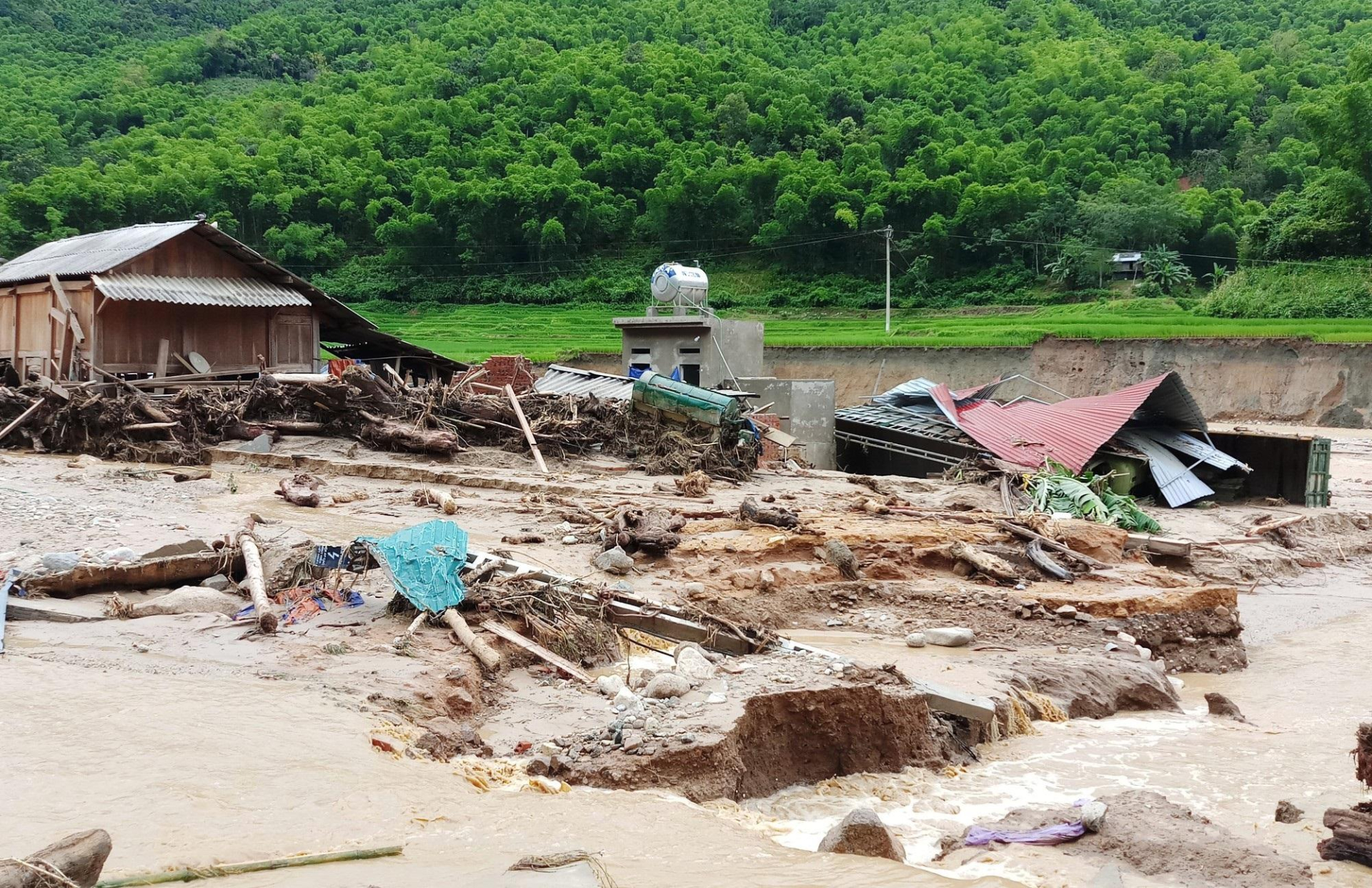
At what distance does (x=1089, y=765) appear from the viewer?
745 centimetres

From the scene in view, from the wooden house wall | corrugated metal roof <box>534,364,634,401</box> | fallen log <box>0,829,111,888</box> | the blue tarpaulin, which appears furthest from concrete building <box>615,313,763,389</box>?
fallen log <box>0,829,111,888</box>

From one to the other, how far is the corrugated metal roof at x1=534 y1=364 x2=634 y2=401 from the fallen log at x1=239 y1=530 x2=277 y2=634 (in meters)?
10.6

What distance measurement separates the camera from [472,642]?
302 inches

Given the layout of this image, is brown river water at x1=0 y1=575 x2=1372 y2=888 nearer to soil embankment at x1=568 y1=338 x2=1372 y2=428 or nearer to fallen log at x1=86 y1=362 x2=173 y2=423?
fallen log at x1=86 y1=362 x2=173 y2=423

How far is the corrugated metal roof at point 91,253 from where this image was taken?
2092 cm

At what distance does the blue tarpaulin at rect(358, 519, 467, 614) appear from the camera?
320 inches

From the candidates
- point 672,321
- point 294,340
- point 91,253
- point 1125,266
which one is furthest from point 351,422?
point 1125,266

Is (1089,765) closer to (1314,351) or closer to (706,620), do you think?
(706,620)

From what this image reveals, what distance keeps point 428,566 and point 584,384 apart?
535 inches

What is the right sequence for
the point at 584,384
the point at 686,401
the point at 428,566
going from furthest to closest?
the point at 584,384 < the point at 686,401 < the point at 428,566

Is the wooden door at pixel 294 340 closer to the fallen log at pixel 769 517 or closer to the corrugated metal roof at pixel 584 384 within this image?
the corrugated metal roof at pixel 584 384

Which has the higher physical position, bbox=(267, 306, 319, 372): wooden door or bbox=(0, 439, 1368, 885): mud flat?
bbox=(267, 306, 319, 372): wooden door

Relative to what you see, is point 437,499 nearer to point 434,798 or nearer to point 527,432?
point 527,432

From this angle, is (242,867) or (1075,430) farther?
(1075,430)
